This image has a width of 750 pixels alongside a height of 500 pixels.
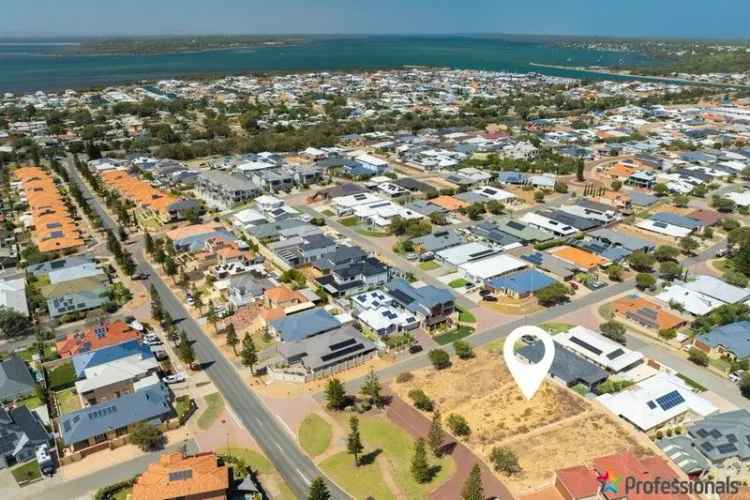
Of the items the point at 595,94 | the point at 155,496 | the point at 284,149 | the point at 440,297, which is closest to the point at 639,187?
the point at 440,297

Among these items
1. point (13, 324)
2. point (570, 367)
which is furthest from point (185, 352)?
point (570, 367)

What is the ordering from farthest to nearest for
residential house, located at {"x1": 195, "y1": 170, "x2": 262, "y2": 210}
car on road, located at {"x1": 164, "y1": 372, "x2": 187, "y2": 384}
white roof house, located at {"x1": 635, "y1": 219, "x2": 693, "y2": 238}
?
1. residential house, located at {"x1": 195, "y1": 170, "x2": 262, "y2": 210}
2. white roof house, located at {"x1": 635, "y1": 219, "x2": 693, "y2": 238}
3. car on road, located at {"x1": 164, "y1": 372, "x2": 187, "y2": 384}

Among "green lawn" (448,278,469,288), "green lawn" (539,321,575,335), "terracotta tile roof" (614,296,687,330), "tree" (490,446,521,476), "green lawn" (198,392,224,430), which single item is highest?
"terracotta tile roof" (614,296,687,330)

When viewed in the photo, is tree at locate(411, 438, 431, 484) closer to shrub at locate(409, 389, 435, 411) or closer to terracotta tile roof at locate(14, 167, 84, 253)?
shrub at locate(409, 389, 435, 411)

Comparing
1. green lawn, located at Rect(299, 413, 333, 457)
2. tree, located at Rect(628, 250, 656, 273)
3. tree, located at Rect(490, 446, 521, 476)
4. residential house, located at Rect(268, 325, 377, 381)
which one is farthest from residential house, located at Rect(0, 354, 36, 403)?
tree, located at Rect(628, 250, 656, 273)

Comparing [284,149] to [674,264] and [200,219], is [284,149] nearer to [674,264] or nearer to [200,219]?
[200,219]

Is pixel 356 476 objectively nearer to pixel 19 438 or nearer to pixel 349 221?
pixel 19 438
